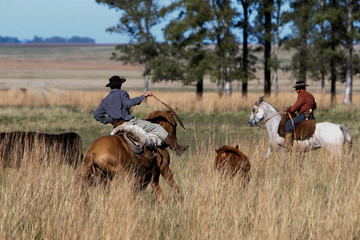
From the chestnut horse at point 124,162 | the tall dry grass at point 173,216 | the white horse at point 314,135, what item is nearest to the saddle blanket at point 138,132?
the chestnut horse at point 124,162

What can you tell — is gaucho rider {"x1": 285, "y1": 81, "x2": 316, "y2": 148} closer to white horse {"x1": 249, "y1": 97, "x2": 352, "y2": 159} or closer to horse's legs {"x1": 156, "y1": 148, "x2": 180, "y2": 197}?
white horse {"x1": 249, "y1": 97, "x2": 352, "y2": 159}

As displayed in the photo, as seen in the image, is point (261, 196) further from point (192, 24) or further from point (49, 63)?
point (49, 63)

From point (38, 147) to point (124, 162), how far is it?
8.66 feet

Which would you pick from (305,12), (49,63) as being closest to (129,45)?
(305,12)

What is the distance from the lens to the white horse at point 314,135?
11.8 meters

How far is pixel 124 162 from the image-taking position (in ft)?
25.6

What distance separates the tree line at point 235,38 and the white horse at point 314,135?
2030 cm

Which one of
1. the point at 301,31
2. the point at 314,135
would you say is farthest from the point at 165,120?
the point at 301,31

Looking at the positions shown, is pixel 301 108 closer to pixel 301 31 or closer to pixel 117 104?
pixel 117 104

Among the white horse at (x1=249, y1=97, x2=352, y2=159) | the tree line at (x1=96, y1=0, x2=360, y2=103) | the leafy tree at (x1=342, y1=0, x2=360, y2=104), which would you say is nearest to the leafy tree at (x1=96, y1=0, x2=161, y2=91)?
the tree line at (x1=96, y1=0, x2=360, y2=103)

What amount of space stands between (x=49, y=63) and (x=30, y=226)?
15913 centimetres

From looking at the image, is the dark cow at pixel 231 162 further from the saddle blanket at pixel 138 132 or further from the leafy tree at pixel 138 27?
the leafy tree at pixel 138 27

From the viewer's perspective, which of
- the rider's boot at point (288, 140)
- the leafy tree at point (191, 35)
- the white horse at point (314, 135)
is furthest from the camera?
the leafy tree at point (191, 35)

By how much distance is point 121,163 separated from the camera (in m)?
7.76
